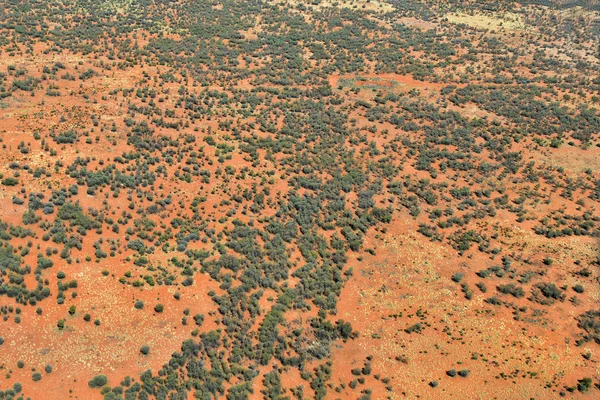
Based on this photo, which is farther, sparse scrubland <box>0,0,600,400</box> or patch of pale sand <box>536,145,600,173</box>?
patch of pale sand <box>536,145,600,173</box>

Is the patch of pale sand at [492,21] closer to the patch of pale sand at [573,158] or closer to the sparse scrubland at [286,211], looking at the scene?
the sparse scrubland at [286,211]

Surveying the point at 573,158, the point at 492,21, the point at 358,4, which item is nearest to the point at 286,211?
the point at 573,158

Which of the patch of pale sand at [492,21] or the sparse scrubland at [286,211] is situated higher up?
the patch of pale sand at [492,21]

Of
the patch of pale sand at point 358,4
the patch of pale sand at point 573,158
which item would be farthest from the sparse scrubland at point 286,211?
the patch of pale sand at point 358,4

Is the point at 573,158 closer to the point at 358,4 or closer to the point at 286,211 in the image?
the point at 286,211

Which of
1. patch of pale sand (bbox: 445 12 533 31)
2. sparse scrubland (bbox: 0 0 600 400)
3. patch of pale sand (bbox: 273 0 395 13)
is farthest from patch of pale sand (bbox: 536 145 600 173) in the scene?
patch of pale sand (bbox: 273 0 395 13)

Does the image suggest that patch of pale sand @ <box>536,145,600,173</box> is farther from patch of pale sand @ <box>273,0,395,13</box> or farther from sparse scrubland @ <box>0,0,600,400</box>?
patch of pale sand @ <box>273,0,395,13</box>

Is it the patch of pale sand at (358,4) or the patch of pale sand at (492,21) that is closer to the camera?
the patch of pale sand at (492,21)

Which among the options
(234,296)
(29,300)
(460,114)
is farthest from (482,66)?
(29,300)

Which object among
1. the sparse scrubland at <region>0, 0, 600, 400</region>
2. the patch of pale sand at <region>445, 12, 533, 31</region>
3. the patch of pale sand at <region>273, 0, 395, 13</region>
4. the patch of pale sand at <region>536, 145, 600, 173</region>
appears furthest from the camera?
the patch of pale sand at <region>273, 0, 395, 13</region>

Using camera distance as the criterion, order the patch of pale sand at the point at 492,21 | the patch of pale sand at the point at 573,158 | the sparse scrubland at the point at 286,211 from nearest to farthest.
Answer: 1. the sparse scrubland at the point at 286,211
2. the patch of pale sand at the point at 573,158
3. the patch of pale sand at the point at 492,21

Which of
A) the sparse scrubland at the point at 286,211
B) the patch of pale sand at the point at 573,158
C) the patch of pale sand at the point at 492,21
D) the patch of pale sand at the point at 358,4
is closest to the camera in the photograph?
the sparse scrubland at the point at 286,211
